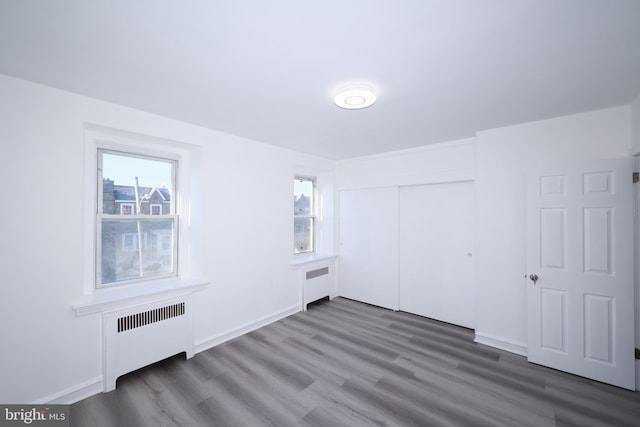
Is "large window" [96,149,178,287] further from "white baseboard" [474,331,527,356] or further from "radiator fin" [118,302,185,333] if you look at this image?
"white baseboard" [474,331,527,356]

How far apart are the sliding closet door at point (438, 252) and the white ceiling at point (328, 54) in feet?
4.73

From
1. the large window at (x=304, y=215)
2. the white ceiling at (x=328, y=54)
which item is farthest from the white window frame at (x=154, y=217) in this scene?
the large window at (x=304, y=215)

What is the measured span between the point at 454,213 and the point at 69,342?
4.38m

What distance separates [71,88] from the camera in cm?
207

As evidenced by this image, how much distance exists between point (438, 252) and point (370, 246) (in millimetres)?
1101

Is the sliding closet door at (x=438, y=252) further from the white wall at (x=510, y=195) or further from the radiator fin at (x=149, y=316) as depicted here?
the radiator fin at (x=149, y=316)

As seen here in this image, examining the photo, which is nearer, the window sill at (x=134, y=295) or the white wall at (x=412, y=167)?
the window sill at (x=134, y=295)

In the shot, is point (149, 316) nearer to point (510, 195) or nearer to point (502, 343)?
point (502, 343)

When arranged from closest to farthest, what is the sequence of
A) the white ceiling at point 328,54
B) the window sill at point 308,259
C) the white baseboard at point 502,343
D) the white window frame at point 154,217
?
the white ceiling at point 328,54 < the white window frame at point 154,217 < the white baseboard at point 502,343 < the window sill at point 308,259

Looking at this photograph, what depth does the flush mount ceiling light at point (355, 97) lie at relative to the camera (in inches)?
78.2

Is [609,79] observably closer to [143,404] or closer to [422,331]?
[422,331]

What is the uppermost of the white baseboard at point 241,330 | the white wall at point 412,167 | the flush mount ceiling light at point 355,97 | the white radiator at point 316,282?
the flush mount ceiling light at point 355,97

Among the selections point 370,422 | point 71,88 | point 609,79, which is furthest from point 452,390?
point 71,88

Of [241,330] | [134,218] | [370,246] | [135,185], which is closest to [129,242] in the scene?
[134,218]
